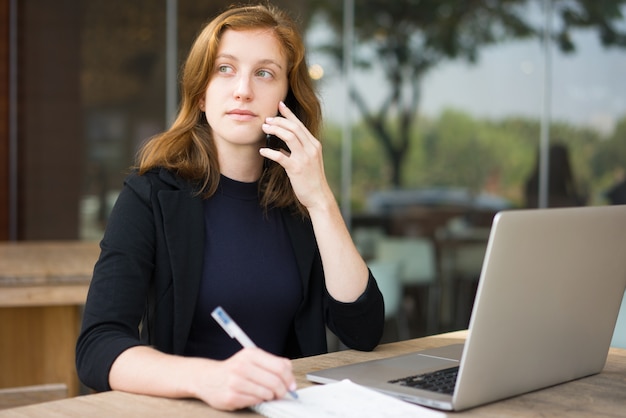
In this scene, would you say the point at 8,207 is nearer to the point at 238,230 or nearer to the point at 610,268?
the point at 238,230

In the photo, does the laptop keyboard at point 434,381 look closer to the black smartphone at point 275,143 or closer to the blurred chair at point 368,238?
the black smartphone at point 275,143

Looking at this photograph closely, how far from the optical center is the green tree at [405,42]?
5520mm

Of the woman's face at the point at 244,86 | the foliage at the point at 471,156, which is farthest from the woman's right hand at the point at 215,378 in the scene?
the foliage at the point at 471,156

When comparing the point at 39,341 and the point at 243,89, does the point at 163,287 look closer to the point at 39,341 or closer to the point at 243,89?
the point at 243,89

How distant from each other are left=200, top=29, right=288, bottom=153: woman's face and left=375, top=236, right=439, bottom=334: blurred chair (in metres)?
3.81

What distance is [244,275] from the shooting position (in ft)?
6.20

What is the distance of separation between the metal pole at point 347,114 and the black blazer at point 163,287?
3596 mm

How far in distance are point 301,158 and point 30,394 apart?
5.92 feet

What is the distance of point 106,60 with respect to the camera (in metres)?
5.50

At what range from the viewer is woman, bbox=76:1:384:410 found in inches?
68.9

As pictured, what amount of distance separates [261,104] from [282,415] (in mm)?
830

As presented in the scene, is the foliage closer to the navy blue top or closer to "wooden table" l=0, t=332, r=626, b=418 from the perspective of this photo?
the navy blue top

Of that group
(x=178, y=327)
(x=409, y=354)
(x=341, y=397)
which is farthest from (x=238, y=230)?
(x=341, y=397)

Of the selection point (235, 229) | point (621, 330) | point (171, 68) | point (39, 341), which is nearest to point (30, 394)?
point (39, 341)
